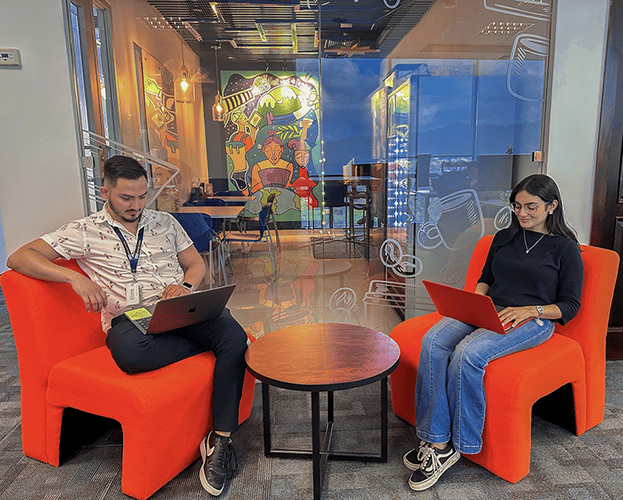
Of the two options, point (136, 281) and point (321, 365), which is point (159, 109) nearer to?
point (136, 281)

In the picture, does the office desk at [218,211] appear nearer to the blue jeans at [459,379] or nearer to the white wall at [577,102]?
the blue jeans at [459,379]

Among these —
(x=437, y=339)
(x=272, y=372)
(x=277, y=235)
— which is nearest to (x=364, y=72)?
(x=277, y=235)

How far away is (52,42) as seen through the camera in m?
2.57

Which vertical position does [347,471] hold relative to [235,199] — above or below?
below

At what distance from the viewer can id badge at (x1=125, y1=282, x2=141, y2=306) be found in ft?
6.86

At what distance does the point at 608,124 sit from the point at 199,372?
110 inches

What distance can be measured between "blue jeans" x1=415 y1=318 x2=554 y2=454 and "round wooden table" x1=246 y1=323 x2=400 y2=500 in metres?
0.18

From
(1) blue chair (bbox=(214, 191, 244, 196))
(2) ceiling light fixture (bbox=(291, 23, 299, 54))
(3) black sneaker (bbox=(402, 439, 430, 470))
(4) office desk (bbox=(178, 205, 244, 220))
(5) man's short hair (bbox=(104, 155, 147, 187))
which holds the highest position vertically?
(2) ceiling light fixture (bbox=(291, 23, 299, 54))

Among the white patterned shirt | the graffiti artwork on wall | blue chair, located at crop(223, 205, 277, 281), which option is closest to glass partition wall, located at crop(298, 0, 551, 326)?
blue chair, located at crop(223, 205, 277, 281)

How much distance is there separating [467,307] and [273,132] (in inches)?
71.2

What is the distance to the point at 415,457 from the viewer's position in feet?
6.42

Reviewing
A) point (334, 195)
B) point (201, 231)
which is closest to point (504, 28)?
point (334, 195)

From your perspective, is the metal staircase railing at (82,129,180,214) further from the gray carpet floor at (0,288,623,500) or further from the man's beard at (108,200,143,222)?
the gray carpet floor at (0,288,623,500)

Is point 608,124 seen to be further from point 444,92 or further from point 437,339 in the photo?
point 437,339
